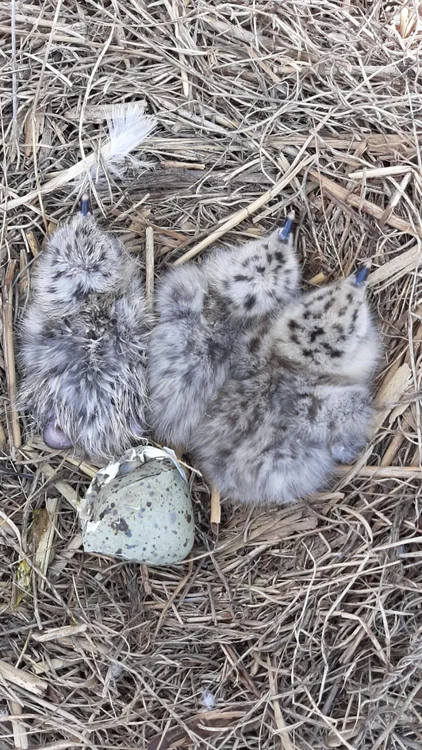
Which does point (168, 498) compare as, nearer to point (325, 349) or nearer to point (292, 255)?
point (325, 349)

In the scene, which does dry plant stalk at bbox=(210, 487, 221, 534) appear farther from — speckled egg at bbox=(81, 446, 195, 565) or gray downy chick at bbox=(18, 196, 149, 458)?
gray downy chick at bbox=(18, 196, 149, 458)

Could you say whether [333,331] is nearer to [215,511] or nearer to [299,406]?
[299,406]

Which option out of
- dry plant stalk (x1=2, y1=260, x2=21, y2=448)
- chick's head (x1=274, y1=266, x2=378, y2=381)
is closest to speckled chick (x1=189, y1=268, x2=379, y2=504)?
chick's head (x1=274, y1=266, x2=378, y2=381)

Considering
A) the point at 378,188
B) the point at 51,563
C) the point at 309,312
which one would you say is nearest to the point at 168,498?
the point at 51,563

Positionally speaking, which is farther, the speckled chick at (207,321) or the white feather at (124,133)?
the white feather at (124,133)

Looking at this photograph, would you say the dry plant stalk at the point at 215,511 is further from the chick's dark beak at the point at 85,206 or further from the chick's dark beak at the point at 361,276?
the chick's dark beak at the point at 85,206

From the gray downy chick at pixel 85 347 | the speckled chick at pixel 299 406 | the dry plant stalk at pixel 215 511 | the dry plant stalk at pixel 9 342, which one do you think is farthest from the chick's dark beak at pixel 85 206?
the dry plant stalk at pixel 215 511
